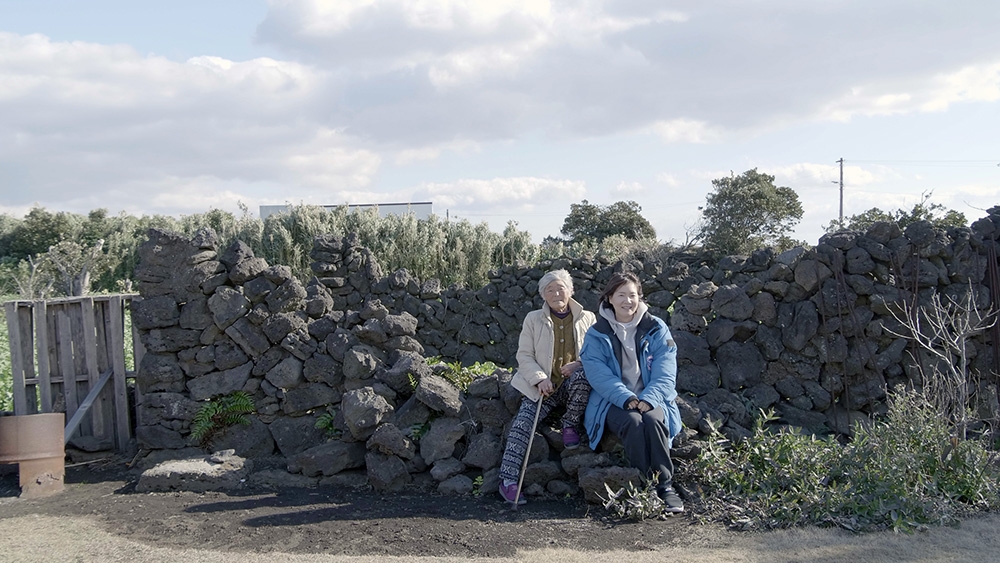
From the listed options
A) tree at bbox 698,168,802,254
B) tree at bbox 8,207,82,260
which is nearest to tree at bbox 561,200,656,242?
tree at bbox 698,168,802,254

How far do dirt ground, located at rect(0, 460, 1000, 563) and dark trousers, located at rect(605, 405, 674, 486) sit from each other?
386 millimetres

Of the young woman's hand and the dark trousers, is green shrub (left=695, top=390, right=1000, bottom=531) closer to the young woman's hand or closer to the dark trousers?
the dark trousers

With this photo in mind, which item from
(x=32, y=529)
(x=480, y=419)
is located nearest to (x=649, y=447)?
(x=480, y=419)

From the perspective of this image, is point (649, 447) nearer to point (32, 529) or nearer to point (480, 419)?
point (480, 419)

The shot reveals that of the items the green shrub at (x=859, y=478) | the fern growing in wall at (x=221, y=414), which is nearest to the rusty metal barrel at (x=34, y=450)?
the fern growing in wall at (x=221, y=414)

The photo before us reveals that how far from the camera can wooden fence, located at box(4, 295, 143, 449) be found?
27.7 feet

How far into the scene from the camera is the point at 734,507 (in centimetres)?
589

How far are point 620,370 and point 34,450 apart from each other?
215 inches

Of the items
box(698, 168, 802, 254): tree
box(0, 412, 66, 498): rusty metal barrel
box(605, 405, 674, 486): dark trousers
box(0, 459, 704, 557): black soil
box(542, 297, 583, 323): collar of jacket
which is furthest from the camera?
box(698, 168, 802, 254): tree

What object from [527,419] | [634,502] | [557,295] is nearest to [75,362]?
[527,419]

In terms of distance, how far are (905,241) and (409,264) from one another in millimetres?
9692

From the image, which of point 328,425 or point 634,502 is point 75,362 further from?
point 634,502

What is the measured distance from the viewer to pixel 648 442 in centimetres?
606

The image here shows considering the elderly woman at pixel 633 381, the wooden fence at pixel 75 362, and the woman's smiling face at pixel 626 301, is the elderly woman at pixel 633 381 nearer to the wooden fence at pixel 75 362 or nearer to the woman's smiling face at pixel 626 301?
the woman's smiling face at pixel 626 301
